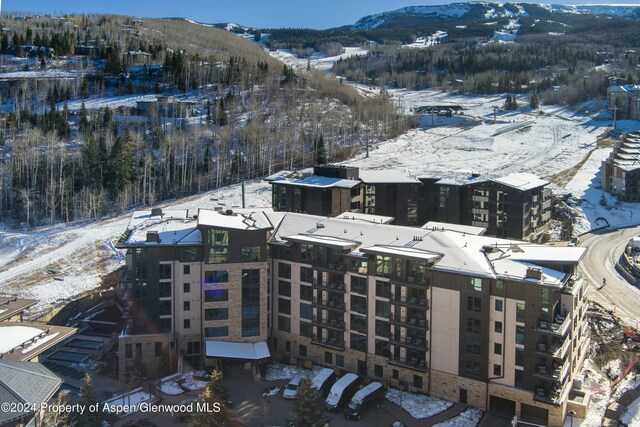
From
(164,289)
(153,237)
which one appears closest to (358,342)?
(164,289)

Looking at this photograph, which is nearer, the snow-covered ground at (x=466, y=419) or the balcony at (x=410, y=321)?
the snow-covered ground at (x=466, y=419)

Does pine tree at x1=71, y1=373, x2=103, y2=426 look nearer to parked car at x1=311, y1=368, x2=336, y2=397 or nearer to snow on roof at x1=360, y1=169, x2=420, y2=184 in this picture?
parked car at x1=311, y1=368, x2=336, y2=397

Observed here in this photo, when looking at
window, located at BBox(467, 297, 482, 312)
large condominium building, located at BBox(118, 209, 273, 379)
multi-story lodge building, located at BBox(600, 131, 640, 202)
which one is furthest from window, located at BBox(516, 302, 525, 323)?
multi-story lodge building, located at BBox(600, 131, 640, 202)

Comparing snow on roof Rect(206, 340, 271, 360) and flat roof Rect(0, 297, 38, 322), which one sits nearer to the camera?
flat roof Rect(0, 297, 38, 322)

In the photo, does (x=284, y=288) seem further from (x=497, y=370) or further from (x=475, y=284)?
(x=497, y=370)

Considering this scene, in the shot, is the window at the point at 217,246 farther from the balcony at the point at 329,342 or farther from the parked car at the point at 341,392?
the parked car at the point at 341,392

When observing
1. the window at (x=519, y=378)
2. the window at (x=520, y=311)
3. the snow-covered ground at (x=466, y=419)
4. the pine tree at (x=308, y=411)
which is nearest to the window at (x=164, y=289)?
the pine tree at (x=308, y=411)
